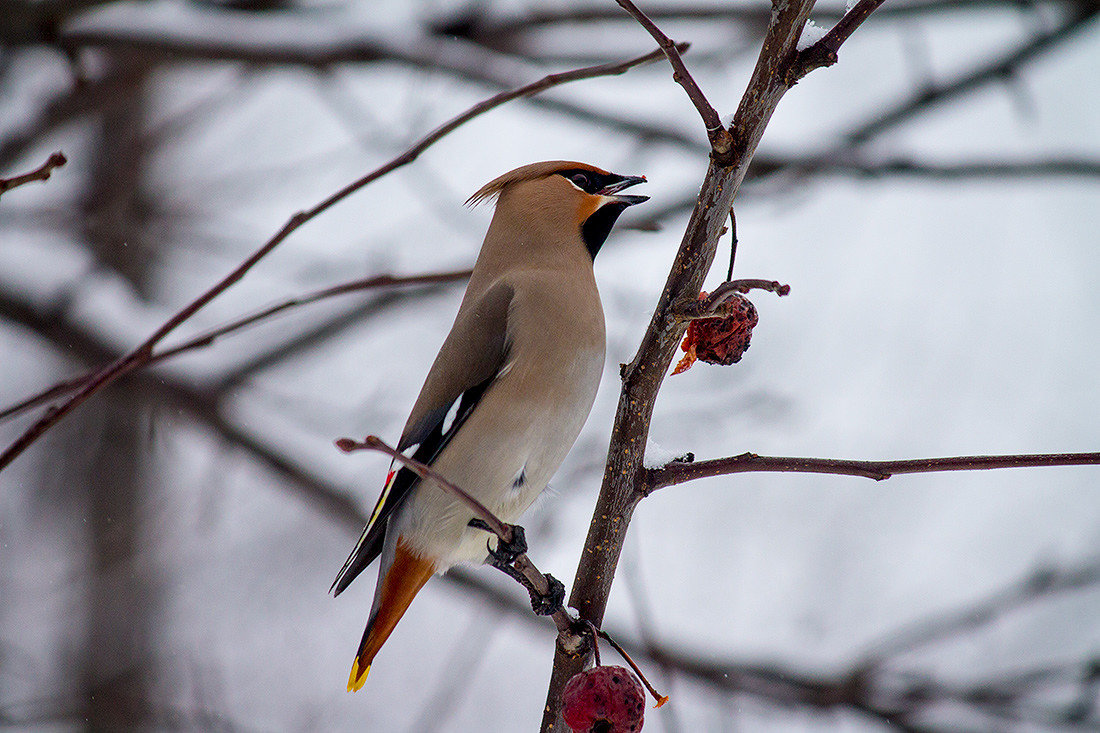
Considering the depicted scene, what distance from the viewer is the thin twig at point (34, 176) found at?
1.62m

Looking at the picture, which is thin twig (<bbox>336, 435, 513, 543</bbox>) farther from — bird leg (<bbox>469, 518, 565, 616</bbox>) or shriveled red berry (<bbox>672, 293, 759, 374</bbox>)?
shriveled red berry (<bbox>672, 293, 759, 374</bbox>)

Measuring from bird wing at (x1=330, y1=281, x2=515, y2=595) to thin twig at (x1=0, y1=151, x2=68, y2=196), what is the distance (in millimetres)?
1422

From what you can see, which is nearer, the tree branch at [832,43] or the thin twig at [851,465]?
the thin twig at [851,465]

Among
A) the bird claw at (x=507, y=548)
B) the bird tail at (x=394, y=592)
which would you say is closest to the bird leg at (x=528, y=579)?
the bird claw at (x=507, y=548)

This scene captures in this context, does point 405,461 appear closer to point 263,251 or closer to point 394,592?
point 263,251

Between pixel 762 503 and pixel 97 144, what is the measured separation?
19.6 feet

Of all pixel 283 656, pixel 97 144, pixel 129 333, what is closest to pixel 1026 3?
pixel 129 333

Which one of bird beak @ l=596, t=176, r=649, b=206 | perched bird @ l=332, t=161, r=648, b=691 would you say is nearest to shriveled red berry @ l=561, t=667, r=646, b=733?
perched bird @ l=332, t=161, r=648, b=691

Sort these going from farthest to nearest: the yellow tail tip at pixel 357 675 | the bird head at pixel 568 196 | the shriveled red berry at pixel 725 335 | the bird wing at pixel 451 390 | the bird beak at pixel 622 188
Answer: the bird head at pixel 568 196 < the bird beak at pixel 622 188 < the bird wing at pixel 451 390 < the yellow tail tip at pixel 357 675 < the shriveled red berry at pixel 725 335

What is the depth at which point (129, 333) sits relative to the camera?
529 centimetres

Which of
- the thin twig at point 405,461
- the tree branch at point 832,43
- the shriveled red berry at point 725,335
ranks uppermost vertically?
the tree branch at point 832,43

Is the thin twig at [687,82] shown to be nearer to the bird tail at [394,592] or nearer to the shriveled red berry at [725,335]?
the shriveled red berry at [725,335]

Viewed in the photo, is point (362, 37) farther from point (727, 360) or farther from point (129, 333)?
point (727, 360)

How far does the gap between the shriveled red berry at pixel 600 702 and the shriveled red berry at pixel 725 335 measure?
63 centimetres
